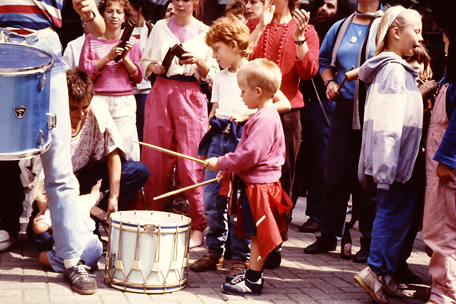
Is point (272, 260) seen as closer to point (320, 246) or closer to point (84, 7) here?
point (320, 246)

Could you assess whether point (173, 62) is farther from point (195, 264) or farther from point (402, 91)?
point (402, 91)

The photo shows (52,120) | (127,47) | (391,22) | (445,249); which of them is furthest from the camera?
(127,47)

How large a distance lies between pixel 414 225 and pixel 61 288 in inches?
90.6

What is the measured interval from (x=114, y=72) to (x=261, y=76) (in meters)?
2.36

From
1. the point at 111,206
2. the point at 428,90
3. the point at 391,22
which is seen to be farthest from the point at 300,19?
the point at 111,206

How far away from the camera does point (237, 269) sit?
14.0ft

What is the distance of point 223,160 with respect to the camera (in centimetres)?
390

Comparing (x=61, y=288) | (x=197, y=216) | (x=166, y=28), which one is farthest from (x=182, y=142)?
(x=61, y=288)

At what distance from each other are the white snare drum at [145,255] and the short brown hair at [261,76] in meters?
1.00

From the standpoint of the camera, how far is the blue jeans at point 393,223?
396 cm

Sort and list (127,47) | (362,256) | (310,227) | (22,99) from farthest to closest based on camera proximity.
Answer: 1. (310,227)
2. (127,47)
3. (362,256)
4. (22,99)

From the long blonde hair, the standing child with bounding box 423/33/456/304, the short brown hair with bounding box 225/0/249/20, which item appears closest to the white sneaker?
the standing child with bounding box 423/33/456/304

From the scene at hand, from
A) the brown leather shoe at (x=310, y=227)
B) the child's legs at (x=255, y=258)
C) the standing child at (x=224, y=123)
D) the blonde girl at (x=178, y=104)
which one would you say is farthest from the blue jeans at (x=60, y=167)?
the brown leather shoe at (x=310, y=227)

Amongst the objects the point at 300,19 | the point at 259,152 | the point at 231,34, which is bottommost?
the point at 259,152
